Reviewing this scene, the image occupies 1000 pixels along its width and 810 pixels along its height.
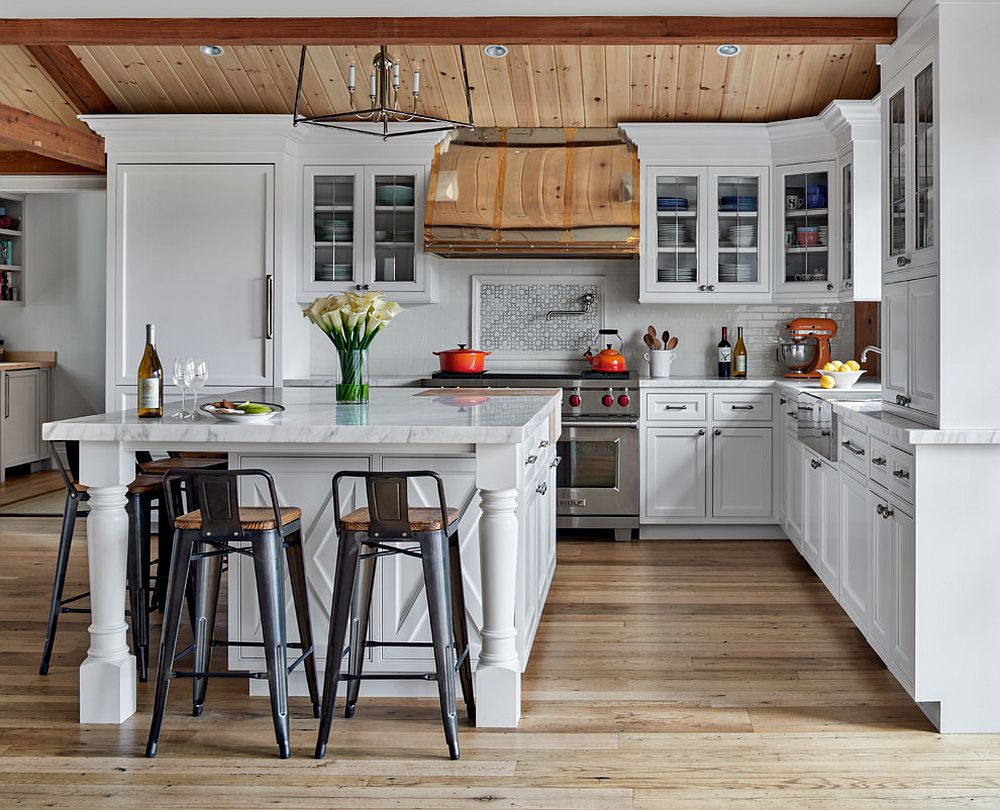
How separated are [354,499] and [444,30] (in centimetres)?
190

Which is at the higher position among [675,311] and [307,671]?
[675,311]

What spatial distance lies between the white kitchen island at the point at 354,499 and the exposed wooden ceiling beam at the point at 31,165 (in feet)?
14.4

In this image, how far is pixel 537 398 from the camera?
438 centimetres

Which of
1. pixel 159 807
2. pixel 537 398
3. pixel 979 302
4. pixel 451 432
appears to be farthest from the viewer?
pixel 537 398

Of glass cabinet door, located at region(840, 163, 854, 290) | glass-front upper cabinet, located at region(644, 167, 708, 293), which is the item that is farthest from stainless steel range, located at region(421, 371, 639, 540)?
glass cabinet door, located at region(840, 163, 854, 290)

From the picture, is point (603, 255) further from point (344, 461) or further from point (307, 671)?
point (307, 671)

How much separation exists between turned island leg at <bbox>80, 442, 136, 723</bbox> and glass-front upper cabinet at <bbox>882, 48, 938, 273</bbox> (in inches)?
105

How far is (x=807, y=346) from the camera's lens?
662 cm

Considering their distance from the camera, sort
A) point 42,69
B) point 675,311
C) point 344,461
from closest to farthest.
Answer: point 344,461 → point 42,69 → point 675,311

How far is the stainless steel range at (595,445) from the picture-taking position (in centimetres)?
628

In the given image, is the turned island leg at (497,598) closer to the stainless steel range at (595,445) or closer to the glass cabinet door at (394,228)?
the stainless steel range at (595,445)

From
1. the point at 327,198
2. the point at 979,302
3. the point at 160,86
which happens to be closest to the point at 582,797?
the point at 979,302

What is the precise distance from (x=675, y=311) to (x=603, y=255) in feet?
2.49

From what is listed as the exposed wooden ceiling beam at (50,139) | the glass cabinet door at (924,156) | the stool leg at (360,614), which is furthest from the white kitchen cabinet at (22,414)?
the glass cabinet door at (924,156)
